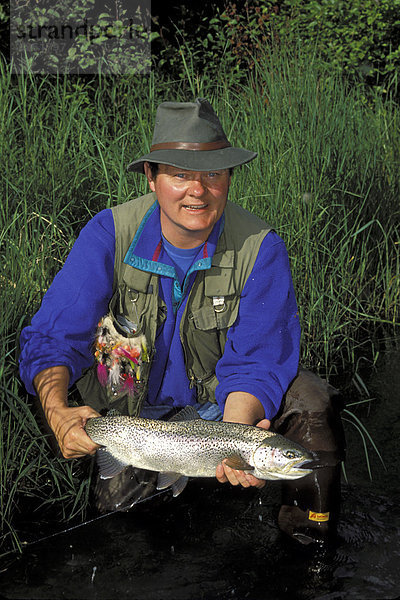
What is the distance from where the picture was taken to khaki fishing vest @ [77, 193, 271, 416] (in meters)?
3.41

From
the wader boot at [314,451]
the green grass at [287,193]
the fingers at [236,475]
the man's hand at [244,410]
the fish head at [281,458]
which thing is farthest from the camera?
the green grass at [287,193]

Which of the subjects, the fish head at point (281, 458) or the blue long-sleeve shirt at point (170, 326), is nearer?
the fish head at point (281, 458)

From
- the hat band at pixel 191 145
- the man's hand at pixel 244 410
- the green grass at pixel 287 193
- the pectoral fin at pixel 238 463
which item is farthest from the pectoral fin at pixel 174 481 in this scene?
the hat band at pixel 191 145

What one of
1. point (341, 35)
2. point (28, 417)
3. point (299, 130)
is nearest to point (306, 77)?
point (299, 130)

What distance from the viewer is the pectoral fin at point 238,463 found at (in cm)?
282

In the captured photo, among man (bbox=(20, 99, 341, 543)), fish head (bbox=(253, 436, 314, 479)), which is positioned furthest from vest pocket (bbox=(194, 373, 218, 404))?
fish head (bbox=(253, 436, 314, 479))

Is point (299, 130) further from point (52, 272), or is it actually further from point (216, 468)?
point (216, 468)

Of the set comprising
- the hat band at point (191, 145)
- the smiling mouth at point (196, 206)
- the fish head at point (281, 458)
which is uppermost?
the hat band at point (191, 145)

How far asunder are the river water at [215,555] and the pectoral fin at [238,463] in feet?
2.12

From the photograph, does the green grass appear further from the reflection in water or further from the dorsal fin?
the dorsal fin

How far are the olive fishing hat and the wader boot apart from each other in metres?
0.98

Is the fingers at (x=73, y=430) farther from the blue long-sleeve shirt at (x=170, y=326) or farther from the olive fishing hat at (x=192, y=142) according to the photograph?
the olive fishing hat at (x=192, y=142)

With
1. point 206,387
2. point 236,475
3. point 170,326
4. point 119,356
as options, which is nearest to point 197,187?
point 170,326

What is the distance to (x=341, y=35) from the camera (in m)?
9.41
